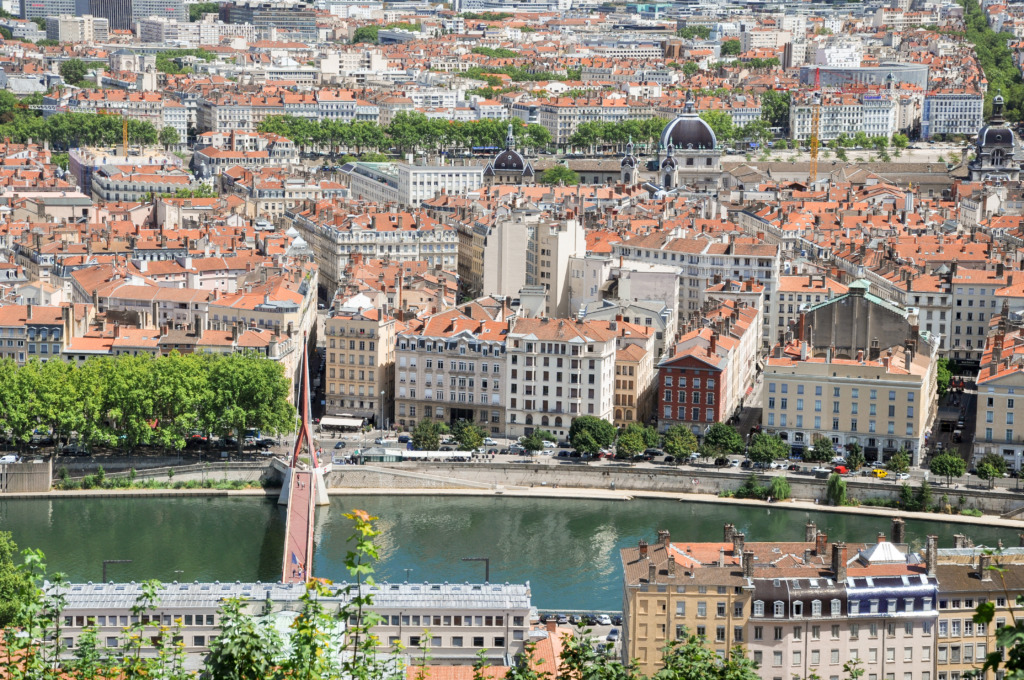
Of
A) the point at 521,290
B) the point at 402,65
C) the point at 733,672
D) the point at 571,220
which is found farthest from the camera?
the point at 402,65

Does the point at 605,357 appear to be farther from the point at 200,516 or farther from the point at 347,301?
the point at 200,516

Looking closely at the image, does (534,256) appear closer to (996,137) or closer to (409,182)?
(409,182)

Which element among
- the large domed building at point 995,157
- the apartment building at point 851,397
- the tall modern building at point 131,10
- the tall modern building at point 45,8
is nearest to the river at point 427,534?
the apartment building at point 851,397

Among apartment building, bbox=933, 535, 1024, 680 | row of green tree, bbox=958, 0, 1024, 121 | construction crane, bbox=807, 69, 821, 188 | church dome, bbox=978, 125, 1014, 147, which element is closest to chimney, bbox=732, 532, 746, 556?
apartment building, bbox=933, 535, 1024, 680

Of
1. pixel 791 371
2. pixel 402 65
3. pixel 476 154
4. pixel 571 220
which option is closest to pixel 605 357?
pixel 791 371

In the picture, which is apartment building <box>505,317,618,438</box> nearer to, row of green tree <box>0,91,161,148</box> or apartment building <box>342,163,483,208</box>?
apartment building <box>342,163,483,208</box>

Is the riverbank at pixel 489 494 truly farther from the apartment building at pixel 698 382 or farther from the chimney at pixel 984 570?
the chimney at pixel 984 570

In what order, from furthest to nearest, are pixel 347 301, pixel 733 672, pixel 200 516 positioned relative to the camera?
A: pixel 347 301, pixel 200 516, pixel 733 672
